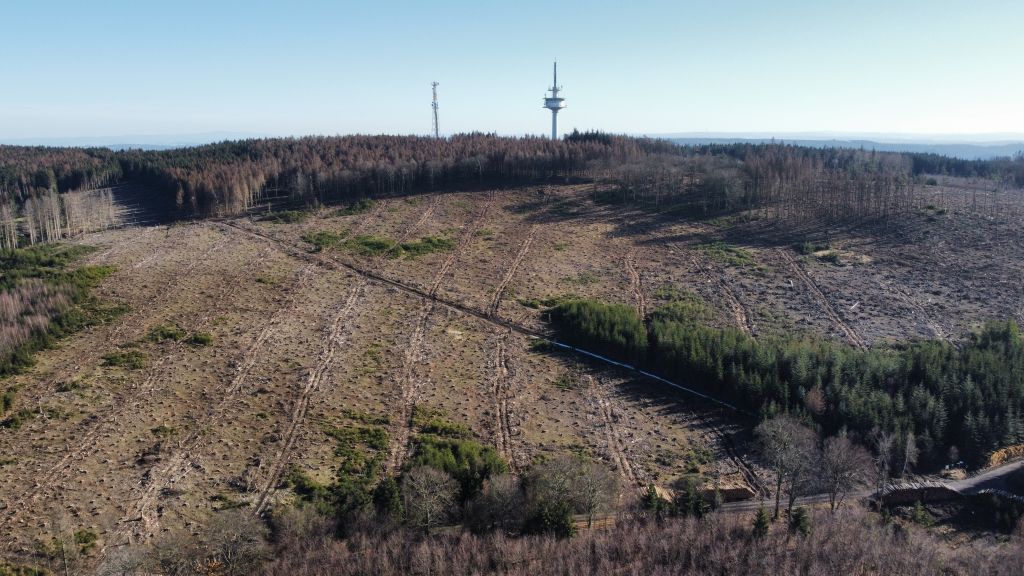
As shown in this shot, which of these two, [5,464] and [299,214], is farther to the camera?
[299,214]

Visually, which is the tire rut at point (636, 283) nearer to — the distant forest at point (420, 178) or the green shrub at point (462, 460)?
the green shrub at point (462, 460)

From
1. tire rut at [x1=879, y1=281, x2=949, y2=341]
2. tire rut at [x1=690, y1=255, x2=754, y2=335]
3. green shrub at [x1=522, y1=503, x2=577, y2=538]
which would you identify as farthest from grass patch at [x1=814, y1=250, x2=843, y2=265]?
green shrub at [x1=522, y1=503, x2=577, y2=538]

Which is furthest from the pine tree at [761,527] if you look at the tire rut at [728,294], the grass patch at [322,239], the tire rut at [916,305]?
the grass patch at [322,239]

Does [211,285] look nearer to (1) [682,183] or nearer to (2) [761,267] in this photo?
(2) [761,267]

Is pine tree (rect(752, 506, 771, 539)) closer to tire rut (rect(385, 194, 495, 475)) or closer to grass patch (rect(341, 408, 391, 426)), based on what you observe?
tire rut (rect(385, 194, 495, 475))

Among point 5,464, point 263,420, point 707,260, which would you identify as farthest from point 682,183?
point 5,464

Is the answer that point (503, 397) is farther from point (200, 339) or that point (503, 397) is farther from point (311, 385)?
point (200, 339)
